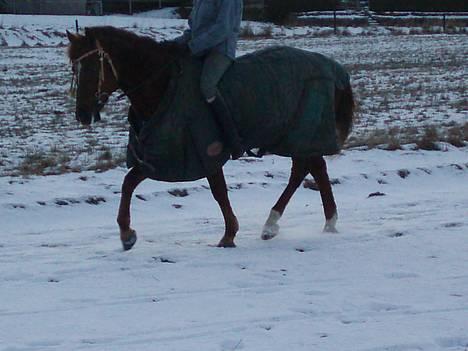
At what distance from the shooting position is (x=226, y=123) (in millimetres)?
7625

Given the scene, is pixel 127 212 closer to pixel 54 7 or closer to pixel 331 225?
pixel 331 225

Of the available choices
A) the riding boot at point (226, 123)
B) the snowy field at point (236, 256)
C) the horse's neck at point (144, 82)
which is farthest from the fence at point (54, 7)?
the riding boot at point (226, 123)

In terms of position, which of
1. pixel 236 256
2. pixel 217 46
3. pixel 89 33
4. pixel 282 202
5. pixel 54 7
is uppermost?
pixel 54 7

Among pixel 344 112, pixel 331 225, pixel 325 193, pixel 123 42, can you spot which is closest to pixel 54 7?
pixel 344 112

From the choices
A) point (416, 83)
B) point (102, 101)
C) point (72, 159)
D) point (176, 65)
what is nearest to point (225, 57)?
point (176, 65)

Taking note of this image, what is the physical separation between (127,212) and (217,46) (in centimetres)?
155

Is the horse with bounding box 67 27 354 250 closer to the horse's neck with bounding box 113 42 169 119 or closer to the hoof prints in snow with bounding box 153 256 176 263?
the horse's neck with bounding box 113 42 169 119

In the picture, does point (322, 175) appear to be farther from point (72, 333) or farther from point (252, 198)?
point (72, 333)

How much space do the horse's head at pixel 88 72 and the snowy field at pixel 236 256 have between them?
116 centimetres

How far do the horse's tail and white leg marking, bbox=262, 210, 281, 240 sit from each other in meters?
0.98

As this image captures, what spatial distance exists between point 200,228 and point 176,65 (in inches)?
65.9

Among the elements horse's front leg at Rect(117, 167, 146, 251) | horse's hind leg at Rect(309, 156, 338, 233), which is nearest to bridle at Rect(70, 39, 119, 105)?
horse's front leg at Rect(117, 167, 146, 251)

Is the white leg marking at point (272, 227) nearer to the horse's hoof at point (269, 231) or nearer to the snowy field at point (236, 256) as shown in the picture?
the horse's hoof at point (269, 231)

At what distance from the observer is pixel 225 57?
303 inches
